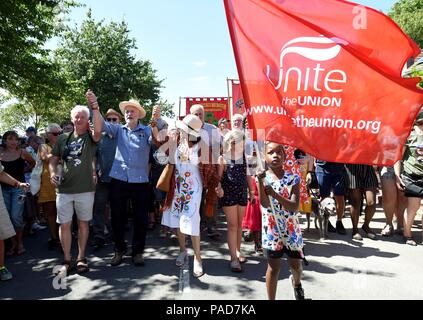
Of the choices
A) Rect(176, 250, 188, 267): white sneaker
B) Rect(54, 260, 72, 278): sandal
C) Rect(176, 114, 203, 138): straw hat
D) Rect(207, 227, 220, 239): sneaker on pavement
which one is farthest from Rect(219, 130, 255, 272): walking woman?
Rect(54, 260, 72, 278): sandal

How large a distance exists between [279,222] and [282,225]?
0.04m

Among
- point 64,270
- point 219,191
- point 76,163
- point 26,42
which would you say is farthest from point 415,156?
point 26,42

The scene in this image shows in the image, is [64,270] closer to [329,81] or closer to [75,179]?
[75,179]

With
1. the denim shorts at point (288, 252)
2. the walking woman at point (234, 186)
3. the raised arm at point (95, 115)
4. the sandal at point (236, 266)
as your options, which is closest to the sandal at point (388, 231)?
the walking woman at point (234, 186)

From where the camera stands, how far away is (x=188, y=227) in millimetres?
4500

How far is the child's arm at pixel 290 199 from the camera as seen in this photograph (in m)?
3.06

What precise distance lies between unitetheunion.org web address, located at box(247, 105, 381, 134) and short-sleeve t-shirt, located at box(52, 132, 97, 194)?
2.58 meters

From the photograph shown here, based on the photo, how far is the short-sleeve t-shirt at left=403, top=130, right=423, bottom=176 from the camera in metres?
5.95

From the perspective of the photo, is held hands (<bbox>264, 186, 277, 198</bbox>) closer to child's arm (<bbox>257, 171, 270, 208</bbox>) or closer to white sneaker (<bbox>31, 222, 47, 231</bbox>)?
child's arm (<bbox>257, 171, 270, 208</bbox>)

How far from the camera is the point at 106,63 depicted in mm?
28406

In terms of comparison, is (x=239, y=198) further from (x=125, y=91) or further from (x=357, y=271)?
(x=125, y=91)

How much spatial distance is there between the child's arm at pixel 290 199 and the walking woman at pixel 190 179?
4.78 ft
